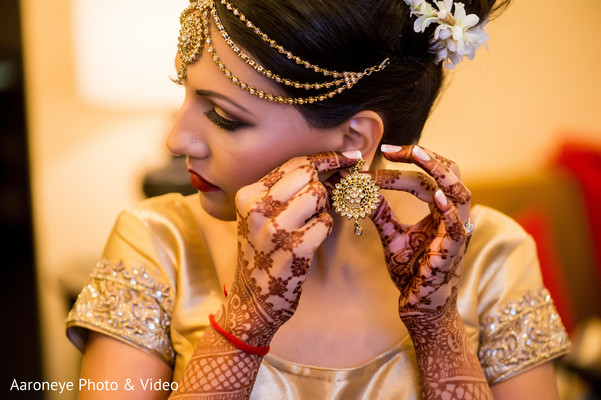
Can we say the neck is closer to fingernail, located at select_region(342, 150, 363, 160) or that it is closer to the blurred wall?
fingernail, located at select_region(342, 150, 363, 160)

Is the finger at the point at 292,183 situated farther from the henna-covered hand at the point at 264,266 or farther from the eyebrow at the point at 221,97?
the eyebrow at the point at 221,97

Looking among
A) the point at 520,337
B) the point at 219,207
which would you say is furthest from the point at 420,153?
the point at 520,337

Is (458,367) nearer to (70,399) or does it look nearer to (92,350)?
(92,350)

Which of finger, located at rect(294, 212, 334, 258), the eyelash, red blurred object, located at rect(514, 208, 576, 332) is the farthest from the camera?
red blurred object, located at rect(514, 208, 576, 332)

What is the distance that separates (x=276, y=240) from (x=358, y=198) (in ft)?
0.53

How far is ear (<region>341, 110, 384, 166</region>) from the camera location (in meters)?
1.14

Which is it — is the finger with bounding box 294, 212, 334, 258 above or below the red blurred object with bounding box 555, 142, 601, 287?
above

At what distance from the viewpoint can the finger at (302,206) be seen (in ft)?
3.19

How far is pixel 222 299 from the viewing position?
126 cm

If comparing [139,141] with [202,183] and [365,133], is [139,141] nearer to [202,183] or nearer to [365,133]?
[202,183]

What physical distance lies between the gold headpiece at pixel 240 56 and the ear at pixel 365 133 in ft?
0.24

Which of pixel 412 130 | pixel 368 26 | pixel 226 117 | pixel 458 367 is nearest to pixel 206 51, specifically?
pixel 226 117

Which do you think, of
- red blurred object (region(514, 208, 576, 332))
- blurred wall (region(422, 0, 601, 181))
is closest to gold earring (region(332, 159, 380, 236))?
red blurred object (region(514, 208, 576, 332))

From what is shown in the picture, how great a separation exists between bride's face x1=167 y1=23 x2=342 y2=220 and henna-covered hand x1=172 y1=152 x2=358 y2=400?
61mm
